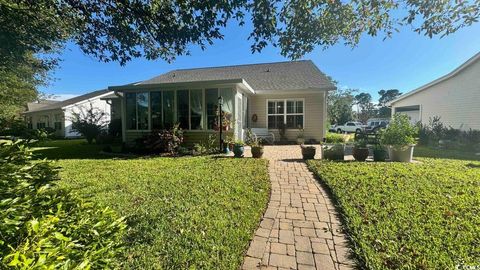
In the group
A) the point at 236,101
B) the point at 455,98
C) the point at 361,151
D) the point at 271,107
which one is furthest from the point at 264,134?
the point at 455,98

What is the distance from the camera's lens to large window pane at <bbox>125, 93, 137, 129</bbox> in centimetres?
1159

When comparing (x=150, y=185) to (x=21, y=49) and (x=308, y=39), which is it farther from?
(x=21, y=49)

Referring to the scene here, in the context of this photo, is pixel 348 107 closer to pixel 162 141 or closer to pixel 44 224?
pixel 162 141

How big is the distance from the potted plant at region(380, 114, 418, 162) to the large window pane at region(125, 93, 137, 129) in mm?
11056

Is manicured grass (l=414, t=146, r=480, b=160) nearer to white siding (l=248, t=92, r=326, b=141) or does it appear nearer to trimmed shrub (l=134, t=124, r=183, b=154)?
white siding (l=248, t=92, r=326, b=141)

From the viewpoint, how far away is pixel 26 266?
101 centimetres

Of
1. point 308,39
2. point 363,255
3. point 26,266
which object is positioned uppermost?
point 308,39

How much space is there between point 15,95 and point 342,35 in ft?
105

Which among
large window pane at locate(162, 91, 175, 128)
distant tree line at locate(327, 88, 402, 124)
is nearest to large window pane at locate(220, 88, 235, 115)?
large window pane at locate(162, 91, 175, 128)

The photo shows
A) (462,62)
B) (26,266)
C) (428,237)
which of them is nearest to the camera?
(26,266)

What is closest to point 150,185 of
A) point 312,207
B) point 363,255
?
point 312,207

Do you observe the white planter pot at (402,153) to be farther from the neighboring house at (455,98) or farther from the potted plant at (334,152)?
the neighboring house at (455,98)

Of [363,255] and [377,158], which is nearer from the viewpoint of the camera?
[363,255]

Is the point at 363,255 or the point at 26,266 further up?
the point at 26,266
